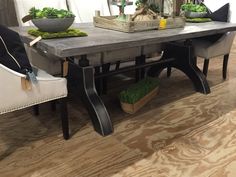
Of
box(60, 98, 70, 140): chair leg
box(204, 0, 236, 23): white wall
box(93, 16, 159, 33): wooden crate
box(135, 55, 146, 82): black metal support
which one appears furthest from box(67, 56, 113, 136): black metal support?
box(204, 0, 236, 23): white wall

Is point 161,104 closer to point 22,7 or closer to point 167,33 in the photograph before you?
point 167,33

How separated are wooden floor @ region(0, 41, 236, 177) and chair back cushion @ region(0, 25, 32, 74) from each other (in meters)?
0.60

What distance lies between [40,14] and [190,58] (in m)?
1.61

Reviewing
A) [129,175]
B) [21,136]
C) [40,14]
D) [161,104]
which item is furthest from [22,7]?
[129,175]

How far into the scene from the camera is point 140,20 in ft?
6.91

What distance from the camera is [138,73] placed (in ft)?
10.0

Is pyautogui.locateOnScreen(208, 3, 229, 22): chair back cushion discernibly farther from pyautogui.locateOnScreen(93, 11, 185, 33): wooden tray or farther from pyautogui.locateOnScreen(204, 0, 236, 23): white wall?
pyautogui.locateOnScreen(204, 0, 236, 23): white wall

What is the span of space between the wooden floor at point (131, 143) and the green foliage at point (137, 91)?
133 millimetres

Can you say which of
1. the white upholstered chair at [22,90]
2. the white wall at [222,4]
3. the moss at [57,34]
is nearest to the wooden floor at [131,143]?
the white upholstered chair at [22,90]

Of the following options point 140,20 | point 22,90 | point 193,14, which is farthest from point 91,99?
point 193,14

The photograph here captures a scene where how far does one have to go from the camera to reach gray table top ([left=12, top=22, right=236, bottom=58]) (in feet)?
5.05

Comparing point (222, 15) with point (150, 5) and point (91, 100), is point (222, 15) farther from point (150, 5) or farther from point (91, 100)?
point (91, 100)

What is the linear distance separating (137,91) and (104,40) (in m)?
0.80

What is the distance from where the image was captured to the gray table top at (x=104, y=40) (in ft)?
5.05
